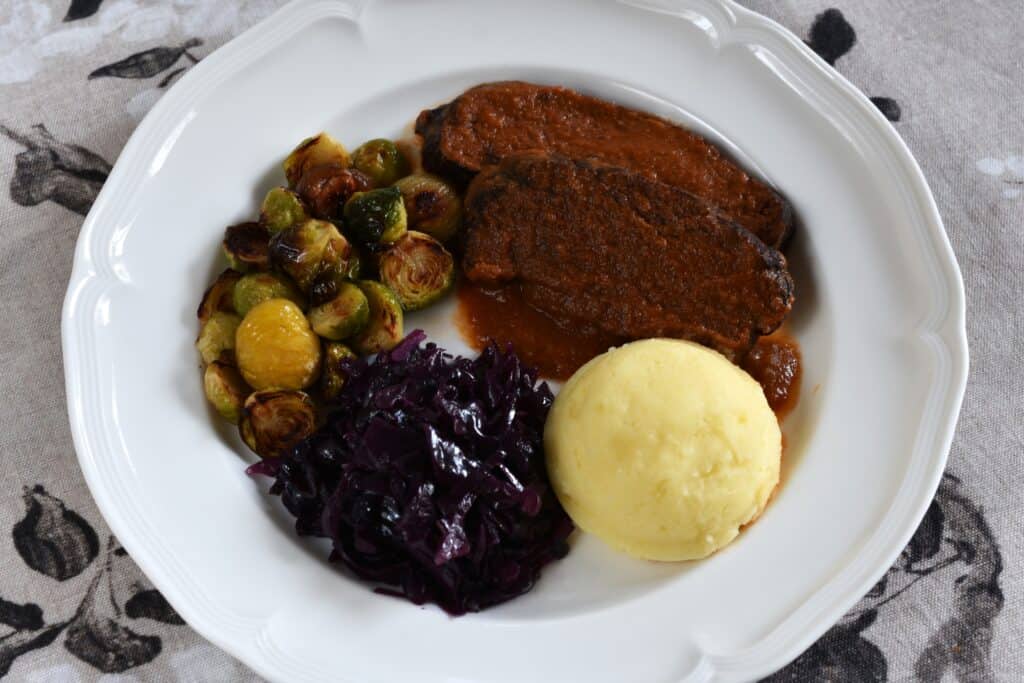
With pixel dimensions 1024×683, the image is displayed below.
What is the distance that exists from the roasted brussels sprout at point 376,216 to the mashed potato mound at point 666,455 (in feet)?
3.42

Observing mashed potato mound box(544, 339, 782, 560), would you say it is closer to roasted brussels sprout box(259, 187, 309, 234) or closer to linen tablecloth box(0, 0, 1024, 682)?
linen tablecloth box(0, 0, 1024, 682)

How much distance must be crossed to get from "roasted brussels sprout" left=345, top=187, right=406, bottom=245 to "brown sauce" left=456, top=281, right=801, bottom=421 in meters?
0.44

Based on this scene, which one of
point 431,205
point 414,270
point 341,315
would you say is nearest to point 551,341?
point 414,270

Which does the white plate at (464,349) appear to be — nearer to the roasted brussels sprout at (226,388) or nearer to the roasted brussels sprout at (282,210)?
the roasted brussels sprout at (226,388)

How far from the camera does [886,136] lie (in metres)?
3.95

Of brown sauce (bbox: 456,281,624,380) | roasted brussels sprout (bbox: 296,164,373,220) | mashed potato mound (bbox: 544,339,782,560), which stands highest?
mashed potato mound (bbox: 544,339,782,560)

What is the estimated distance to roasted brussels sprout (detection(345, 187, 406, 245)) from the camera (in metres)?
3.90

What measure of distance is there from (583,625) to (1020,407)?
→ 205 cm

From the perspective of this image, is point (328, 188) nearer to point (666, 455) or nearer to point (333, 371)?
point (333, 371)

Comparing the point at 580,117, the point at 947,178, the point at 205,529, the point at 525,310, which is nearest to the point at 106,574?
the point at 205,529

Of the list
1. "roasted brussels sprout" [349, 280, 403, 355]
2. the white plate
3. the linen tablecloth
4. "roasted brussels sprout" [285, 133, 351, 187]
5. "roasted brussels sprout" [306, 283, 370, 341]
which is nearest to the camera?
the white plate

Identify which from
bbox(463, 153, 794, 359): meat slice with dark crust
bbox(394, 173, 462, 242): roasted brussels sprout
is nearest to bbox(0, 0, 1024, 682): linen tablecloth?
bbox(463, 153, 794, 359): meat slice with dark crust

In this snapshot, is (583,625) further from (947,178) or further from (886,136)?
(947,178)

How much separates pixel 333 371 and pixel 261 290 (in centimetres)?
44
